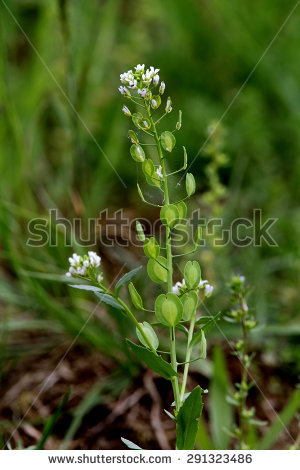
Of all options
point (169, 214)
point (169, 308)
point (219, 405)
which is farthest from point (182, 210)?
point (219, 405)

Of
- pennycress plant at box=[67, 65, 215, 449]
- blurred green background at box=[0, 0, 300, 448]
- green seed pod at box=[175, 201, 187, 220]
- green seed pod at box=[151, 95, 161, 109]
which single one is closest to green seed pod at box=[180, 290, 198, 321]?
pennycress plant at box=[67, 65, 215, 449]

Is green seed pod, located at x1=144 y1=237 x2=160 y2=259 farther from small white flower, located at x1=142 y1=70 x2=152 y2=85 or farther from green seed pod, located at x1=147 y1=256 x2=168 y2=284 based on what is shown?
small white flower, located at x1=142 y1=70 x2=152 y2=85

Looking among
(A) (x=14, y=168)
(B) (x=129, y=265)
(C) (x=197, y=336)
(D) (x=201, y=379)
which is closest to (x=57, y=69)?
(A) (x=14, y=168)

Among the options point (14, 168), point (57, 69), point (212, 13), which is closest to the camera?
point (14, 168)

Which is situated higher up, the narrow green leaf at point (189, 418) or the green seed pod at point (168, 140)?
the green seed pod at point (168, 140)

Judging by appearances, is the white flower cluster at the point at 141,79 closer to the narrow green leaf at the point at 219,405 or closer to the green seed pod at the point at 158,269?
the green seed pod at the point at 158,269

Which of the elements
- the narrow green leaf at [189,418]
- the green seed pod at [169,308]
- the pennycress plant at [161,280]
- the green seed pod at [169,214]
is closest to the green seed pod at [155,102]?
Answer: the pennycress plant at [161,280]
